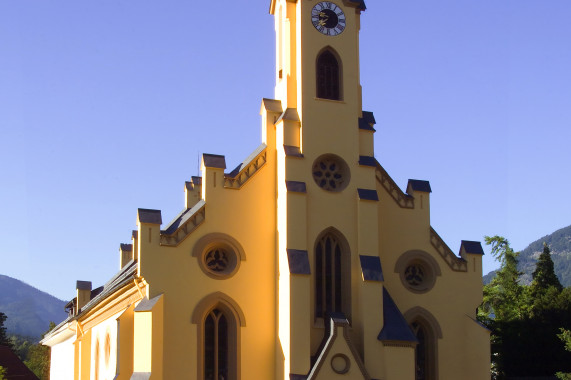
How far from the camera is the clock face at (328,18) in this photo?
40500 millimetres

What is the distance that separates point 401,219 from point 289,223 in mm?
6562

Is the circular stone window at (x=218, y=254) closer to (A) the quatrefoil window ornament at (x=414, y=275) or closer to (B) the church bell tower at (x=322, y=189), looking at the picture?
(B) the church bell tower at (x=322, y=189)

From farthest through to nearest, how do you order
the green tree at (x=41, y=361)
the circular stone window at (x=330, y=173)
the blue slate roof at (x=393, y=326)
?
the green tree at (x=41, y=361) < the circular stone window at (x=330, y=173) < the blue slate roof at (x=393, y=326)

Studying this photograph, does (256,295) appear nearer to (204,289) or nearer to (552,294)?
(204,289)

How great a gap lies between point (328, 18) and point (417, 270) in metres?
12.3

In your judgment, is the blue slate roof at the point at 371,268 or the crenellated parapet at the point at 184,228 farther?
the blue slate roof at the point at 371,268

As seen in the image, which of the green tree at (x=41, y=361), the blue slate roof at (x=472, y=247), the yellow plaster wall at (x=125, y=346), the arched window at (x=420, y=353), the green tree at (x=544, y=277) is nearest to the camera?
the yellow plaster wall at (x=125, y=346)

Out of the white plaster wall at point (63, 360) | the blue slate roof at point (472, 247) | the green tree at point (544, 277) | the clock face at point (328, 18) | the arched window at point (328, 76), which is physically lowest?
the white plaster wall at point (63, 360)

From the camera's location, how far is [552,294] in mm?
61406

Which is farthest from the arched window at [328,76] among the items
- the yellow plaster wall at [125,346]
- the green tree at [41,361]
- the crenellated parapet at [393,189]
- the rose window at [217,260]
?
the green tree at [41,361]

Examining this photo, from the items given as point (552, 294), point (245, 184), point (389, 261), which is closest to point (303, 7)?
point (245, 184)

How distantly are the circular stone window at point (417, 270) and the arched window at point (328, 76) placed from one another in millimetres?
8068

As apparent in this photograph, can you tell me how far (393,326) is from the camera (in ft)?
123

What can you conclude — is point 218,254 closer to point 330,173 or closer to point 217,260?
point 217,260
